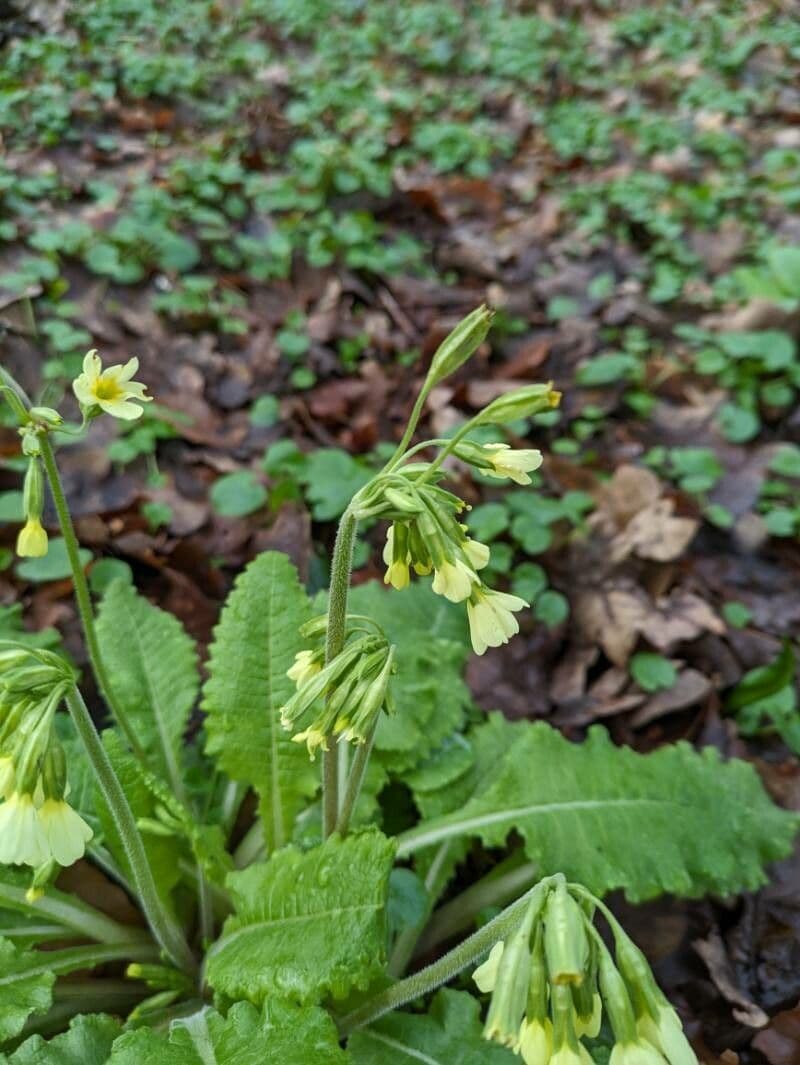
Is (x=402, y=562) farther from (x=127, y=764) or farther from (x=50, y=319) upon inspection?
(x=50, y=319)

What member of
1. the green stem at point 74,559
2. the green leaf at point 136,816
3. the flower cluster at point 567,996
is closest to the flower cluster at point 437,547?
the flower cluster at point 567,996

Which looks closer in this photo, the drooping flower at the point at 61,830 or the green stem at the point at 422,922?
the drooping flower at the point at 61,830

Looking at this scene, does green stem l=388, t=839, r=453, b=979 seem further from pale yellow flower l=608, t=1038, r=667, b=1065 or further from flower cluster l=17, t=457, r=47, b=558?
flower cluster l=17, t=457, r=47, b=558

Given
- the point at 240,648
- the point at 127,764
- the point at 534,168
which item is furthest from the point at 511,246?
the point at 127,764

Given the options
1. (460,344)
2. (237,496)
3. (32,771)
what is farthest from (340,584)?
(237,496)

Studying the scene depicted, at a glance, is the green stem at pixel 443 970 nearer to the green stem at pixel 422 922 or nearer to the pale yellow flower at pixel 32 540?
the green stem at pixel 422 922

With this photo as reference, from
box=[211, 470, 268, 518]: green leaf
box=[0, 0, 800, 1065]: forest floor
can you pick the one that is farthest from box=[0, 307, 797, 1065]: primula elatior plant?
box=[211, 470, 268, 518]: green leaf
